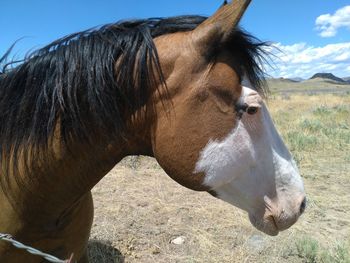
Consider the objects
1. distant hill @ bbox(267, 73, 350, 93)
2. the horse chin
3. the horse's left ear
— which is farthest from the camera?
distant hill @ bbox(267, 73, 350, 93)

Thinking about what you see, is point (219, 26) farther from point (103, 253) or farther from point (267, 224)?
point (103, 253)

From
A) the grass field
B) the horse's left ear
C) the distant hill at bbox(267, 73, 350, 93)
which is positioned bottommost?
the distant hill at bbox(267, 73, 350, 93)

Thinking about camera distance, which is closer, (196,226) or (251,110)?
(251,110)

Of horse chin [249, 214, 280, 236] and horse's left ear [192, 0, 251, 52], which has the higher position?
horse's left ear [192, 0, 251, 52]

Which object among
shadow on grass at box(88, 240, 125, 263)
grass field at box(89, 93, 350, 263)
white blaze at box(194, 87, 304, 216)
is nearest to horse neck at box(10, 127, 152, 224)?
white blaze at box(194, 87, 304, 216)

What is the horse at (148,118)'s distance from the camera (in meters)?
1.55

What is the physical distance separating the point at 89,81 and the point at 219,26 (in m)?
0.60

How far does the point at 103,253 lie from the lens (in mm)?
3799

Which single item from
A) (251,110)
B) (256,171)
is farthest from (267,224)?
(251,110)

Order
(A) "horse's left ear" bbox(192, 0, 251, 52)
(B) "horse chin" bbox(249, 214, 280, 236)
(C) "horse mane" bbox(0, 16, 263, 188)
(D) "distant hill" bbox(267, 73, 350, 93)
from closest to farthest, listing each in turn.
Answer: (A) "horse's left ear" bbox(192, 0, 251, 52) < (C) "horse mane" bbox(0, 16, 263, 188) < (B) "horse chin" bbox(249, 214, 280, 236) < (D) "distant hill" bbox(267, 73, 350, 93)

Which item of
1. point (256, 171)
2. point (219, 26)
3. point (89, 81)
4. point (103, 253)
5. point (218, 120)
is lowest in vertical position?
point (103, 253)

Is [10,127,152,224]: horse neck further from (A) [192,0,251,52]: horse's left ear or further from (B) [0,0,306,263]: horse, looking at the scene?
(A) [192,0,251,52]: horse's left ear

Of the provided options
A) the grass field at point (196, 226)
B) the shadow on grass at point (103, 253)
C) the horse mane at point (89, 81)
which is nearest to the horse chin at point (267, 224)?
the horse mane at point (89, 81)

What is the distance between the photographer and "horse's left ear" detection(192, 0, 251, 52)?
57.6 inches
